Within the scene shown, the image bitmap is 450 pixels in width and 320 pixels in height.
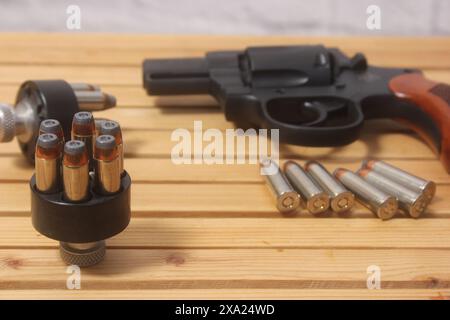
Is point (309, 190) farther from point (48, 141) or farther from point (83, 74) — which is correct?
point (83, 74)

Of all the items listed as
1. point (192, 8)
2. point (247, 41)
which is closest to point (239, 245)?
point (247, 41)

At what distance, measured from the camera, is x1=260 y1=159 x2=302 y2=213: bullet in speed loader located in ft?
3.36

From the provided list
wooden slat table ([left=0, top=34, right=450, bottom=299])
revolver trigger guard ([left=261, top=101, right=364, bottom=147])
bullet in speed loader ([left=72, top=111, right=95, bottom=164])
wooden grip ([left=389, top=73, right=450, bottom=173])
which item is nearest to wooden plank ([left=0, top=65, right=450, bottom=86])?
wooden slat table ([left=0, top=34, right=450, bottom=299])

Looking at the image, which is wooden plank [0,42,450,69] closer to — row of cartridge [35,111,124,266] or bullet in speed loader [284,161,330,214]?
bullet in speed loader [284,161,330,214]

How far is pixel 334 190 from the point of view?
3.42 feet

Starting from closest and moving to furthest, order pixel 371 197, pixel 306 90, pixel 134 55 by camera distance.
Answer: pixel 371 197 → pixel 306 90 → pixel 134 55

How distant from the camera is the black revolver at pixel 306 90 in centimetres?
121

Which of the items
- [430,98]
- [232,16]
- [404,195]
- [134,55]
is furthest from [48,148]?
[232,16]

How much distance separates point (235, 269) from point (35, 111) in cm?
40

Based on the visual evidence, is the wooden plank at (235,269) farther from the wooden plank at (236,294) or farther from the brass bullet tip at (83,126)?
the brass bullet tip at (83,126)

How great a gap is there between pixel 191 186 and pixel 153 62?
346 mm

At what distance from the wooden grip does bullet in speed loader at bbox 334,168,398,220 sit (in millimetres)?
166

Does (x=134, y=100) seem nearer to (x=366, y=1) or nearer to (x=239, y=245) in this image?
(x=239, y=245)

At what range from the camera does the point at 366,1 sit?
2232 mm
